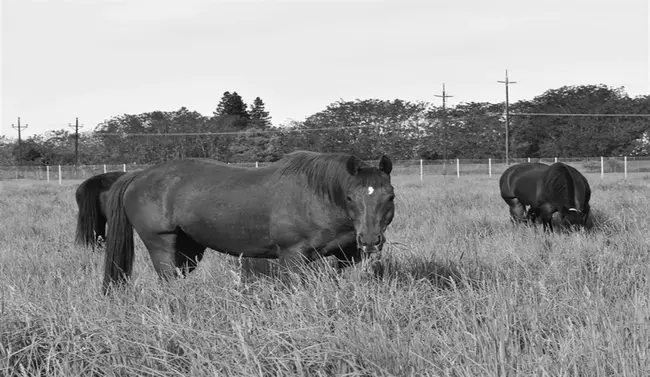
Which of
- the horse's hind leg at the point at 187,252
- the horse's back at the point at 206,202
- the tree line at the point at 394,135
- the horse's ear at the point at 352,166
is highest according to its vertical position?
the tree line at the point at 394,135

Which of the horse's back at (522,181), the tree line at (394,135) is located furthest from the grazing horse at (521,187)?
the tree line at (394,135)

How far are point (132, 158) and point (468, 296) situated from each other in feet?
201

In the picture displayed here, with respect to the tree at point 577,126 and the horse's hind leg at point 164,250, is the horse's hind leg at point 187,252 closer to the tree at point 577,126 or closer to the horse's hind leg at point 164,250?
the horse's hind leg at point 164,250

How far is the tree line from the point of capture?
57.4 m

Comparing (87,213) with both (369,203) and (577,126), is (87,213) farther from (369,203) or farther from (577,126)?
(577,126)

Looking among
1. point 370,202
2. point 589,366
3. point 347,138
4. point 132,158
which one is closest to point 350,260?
point 370,202

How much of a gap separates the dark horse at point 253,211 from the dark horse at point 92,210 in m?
1.72

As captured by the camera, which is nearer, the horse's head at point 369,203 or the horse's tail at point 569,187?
the horse's head at point 369,203

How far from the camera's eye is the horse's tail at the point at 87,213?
7.48m

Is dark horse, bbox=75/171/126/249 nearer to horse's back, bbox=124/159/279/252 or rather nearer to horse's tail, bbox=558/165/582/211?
horse's back, bbox=124/159/279/252

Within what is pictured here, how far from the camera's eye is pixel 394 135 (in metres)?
58.9

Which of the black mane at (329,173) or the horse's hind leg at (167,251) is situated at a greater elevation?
the black mane at (329,173)

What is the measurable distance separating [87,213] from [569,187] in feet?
22.4

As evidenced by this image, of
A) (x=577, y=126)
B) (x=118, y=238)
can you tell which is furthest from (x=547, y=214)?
(x=577, y=126)
